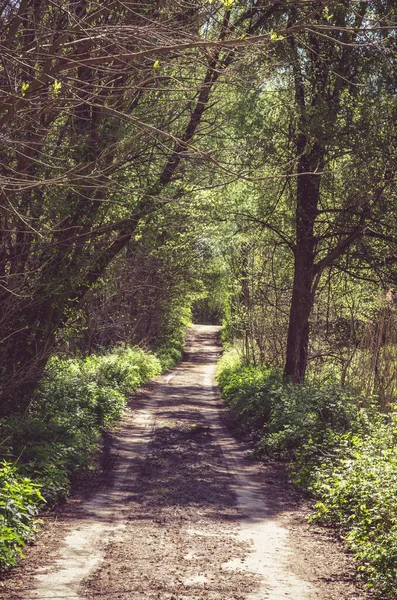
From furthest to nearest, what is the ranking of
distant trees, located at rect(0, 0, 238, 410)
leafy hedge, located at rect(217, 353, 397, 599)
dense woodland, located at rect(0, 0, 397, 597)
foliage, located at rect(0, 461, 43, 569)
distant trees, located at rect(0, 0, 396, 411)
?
distant trees, located at rect(0, 0, 238, 410)
distant trees, located at rect(0, 0, 396, 411)
dense woodland, located at rect(0, 0, 397, 597)
leafy hedge, located at rect(217, 353, 397, 599)
foliage, located at rect(0, 461, 43, 569)

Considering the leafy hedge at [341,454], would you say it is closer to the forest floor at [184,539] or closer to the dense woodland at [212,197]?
the dense woodland at [212,197]

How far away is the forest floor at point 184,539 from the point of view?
6402 millimetres

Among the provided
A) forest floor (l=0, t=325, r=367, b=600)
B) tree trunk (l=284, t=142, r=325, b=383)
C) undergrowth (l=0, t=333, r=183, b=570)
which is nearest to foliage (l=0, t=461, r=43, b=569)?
undergrowth (l=0, t=333, r=183, b=570)

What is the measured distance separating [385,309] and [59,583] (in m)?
8.81

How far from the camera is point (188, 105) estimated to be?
1293 centimetres

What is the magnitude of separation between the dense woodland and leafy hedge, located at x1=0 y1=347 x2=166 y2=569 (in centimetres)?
5

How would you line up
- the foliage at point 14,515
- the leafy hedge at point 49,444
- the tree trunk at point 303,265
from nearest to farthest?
the foliage at point 14,515 < the leafy hedge at point 49,444 < the tree trunk at point 303,265

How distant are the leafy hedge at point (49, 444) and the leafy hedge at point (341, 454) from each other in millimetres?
3273

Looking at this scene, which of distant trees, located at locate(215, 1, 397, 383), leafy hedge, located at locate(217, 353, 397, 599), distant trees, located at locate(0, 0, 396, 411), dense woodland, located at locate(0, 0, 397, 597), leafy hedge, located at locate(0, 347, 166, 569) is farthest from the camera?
distant trees, located at locate(215, 1, 397, 383)

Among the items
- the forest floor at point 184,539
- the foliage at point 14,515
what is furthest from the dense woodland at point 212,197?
the forest floor at point 184,539

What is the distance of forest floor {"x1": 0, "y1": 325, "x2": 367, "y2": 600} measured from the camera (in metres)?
6.40

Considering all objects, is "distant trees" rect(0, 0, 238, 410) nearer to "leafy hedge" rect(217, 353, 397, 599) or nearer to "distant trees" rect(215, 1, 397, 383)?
"distant trees" rect(215, 1, 397, 383)

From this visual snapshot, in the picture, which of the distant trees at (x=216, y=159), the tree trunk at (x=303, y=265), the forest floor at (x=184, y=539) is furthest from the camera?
the tree trunk at (x=303, y=265)

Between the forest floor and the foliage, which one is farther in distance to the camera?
the foliage
